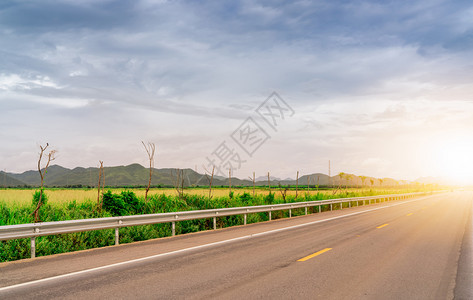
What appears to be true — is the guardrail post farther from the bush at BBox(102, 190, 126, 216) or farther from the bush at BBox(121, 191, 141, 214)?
the bush at BBox(102, 190, 126, 216)

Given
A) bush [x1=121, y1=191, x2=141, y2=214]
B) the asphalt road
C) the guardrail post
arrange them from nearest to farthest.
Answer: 1. the asphalt road
2. the guardrail post
3. bush [x1=121, y1=191, x2=141, y2=214]

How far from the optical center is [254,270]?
823 cm

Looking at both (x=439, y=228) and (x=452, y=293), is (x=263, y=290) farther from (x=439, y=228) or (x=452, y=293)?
(x=439, y=228)

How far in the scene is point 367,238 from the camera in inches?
537

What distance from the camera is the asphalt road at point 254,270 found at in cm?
661

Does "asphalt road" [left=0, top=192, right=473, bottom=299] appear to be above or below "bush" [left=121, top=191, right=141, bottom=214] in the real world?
below

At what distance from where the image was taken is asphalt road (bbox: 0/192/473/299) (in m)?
6.61

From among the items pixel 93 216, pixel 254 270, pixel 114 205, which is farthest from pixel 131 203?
pixel 254 270

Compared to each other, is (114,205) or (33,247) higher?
(114,205)

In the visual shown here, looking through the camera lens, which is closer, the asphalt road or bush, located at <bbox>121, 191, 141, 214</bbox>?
the asphalt road

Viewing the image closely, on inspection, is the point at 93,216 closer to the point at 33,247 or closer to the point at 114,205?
the point at 114,205

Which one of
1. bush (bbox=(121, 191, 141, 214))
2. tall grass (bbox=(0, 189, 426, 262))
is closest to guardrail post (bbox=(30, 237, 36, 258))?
tall grass (bbox=(0, 189, 426, 262))

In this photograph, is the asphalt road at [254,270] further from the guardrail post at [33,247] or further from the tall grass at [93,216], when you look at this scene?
the tall grass at [93,216]

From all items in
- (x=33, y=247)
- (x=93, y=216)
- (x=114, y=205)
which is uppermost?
(x=114, y=205)
